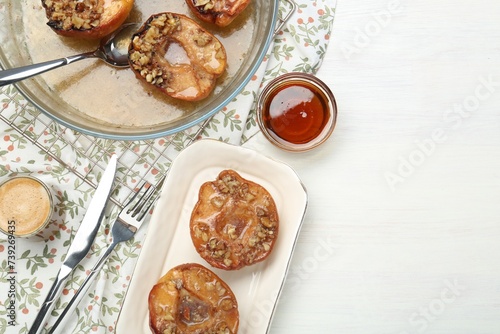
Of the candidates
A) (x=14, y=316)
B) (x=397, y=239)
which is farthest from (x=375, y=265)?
(x=14, y=316)

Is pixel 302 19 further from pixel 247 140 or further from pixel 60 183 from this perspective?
pixel 60 183

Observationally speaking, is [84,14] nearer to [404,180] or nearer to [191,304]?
[191,304]

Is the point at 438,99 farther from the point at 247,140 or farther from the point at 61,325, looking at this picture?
the point at 61,325

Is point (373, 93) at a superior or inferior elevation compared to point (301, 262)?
superior

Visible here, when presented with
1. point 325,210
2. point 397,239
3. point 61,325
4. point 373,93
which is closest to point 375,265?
point 397,239

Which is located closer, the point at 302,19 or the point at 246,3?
the point at 246,3

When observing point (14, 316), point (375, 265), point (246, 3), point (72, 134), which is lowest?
point (375, 265)

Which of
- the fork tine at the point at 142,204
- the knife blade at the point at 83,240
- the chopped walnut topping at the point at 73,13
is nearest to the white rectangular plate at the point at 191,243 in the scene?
the fork tine at the point at 142,204

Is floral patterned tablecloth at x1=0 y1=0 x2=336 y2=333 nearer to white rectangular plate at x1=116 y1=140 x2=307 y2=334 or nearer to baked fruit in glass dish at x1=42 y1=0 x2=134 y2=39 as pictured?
white rectangular plate at x1=116 y1=140 x2=307 y2=334
